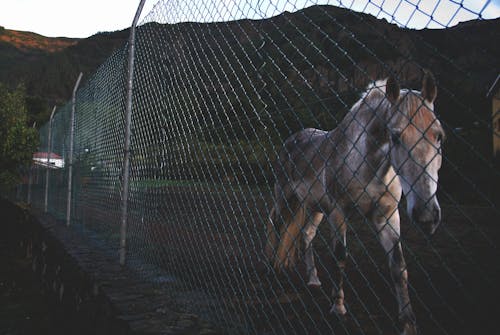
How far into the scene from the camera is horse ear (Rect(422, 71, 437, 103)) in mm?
1727

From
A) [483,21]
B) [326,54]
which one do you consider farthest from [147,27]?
[483,21]

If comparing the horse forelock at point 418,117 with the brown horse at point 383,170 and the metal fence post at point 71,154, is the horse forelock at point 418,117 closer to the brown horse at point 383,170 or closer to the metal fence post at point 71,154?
the brown horse at point 383,170

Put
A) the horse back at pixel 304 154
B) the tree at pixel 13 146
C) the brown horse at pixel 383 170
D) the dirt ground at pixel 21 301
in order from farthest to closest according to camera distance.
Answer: the tree at pixel 13 146 < the horse back at pixel 304 154 < the dirt ground at pixel 21 301 < the brown horse at pixel 383 170

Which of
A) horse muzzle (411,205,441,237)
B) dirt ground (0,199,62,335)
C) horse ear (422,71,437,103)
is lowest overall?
dirt ground (0,199,62,335)

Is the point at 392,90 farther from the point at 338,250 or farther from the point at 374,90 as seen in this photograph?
the point at 338,250

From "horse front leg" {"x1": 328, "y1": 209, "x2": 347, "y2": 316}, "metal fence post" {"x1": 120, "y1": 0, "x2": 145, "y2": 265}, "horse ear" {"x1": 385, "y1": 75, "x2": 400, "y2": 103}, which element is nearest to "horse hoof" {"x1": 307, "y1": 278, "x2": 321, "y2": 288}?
"horse front leg" {"x1": 328, "y1": 209, "x2": 347, "y2": 316}

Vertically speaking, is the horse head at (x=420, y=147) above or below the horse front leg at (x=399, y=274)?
above

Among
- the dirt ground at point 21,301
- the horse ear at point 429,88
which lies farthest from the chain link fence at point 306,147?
the dirt ground at point 21,301

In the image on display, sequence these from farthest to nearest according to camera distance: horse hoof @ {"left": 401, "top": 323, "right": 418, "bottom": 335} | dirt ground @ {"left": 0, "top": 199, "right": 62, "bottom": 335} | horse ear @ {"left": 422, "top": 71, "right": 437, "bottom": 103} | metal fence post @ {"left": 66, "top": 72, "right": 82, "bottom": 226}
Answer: metal fence post @ {"left": 66, "top": 72, "right": 82, "bottom": 226}
dirt ground @ {"left": 0, "top": 199, "right": 62, "bottom": 335}
horse hoof @ {"left": 401, "top": 323, "right": 418, "bottom": 335}
horse ear @ {"left": 422, "top": 71, "right": 437, "bottom": 103}

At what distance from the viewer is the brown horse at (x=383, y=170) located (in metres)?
1.83

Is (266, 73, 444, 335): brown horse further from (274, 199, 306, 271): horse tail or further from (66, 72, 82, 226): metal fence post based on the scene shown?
(66, 72, 82, 226): metal fence post

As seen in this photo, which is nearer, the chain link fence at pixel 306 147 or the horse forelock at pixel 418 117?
the chain link fence at pixel 306 147

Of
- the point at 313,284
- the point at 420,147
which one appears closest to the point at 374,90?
the point at 420,147

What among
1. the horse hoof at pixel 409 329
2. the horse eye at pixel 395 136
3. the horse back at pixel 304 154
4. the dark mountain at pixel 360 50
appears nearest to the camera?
the dark mountain at pixel 360 50
